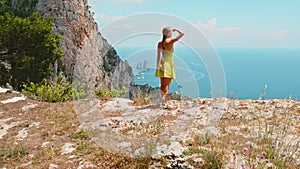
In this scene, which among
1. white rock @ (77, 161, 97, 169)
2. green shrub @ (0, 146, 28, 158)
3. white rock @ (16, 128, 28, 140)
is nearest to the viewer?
white rock @ (77, 161, 97, 169)

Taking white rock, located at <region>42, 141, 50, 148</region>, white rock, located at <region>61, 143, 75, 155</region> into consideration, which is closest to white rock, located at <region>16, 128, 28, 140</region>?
white rock, located at <region>42, 141, 50, 148</region>

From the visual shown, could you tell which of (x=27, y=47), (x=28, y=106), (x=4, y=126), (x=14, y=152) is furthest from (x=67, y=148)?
(x=27, y=47)

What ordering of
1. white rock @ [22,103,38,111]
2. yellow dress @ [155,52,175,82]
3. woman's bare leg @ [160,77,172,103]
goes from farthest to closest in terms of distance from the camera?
white rock @ [22,103,38,111] → woman's bare leg @ [160,77,172,103] → yellow dress @ [155,52,175,82]

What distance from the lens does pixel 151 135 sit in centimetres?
564

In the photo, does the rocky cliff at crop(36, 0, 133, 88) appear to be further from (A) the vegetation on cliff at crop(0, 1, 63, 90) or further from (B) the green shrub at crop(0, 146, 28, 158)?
(B) the green shrub at crop(0, 146, 28, 158)

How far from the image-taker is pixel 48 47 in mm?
18328

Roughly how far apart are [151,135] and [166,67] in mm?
1846

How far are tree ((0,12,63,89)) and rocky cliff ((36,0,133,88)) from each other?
1.89 m

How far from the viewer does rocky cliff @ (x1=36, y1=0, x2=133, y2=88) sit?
21.0 feet

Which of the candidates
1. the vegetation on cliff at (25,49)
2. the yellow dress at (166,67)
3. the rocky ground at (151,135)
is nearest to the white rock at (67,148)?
the rocky ground at (151,135)

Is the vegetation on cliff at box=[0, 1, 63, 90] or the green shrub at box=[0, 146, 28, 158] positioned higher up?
the vegetation on cliff at box=[0, 1, 63, 90]

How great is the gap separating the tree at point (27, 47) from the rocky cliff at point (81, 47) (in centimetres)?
189

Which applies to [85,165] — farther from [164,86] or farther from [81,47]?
[81,47]

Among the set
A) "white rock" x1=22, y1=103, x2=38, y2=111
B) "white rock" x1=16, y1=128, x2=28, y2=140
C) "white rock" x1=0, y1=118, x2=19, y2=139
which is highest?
"white rock" x1=22, y1=103, x2=38, y2=111
